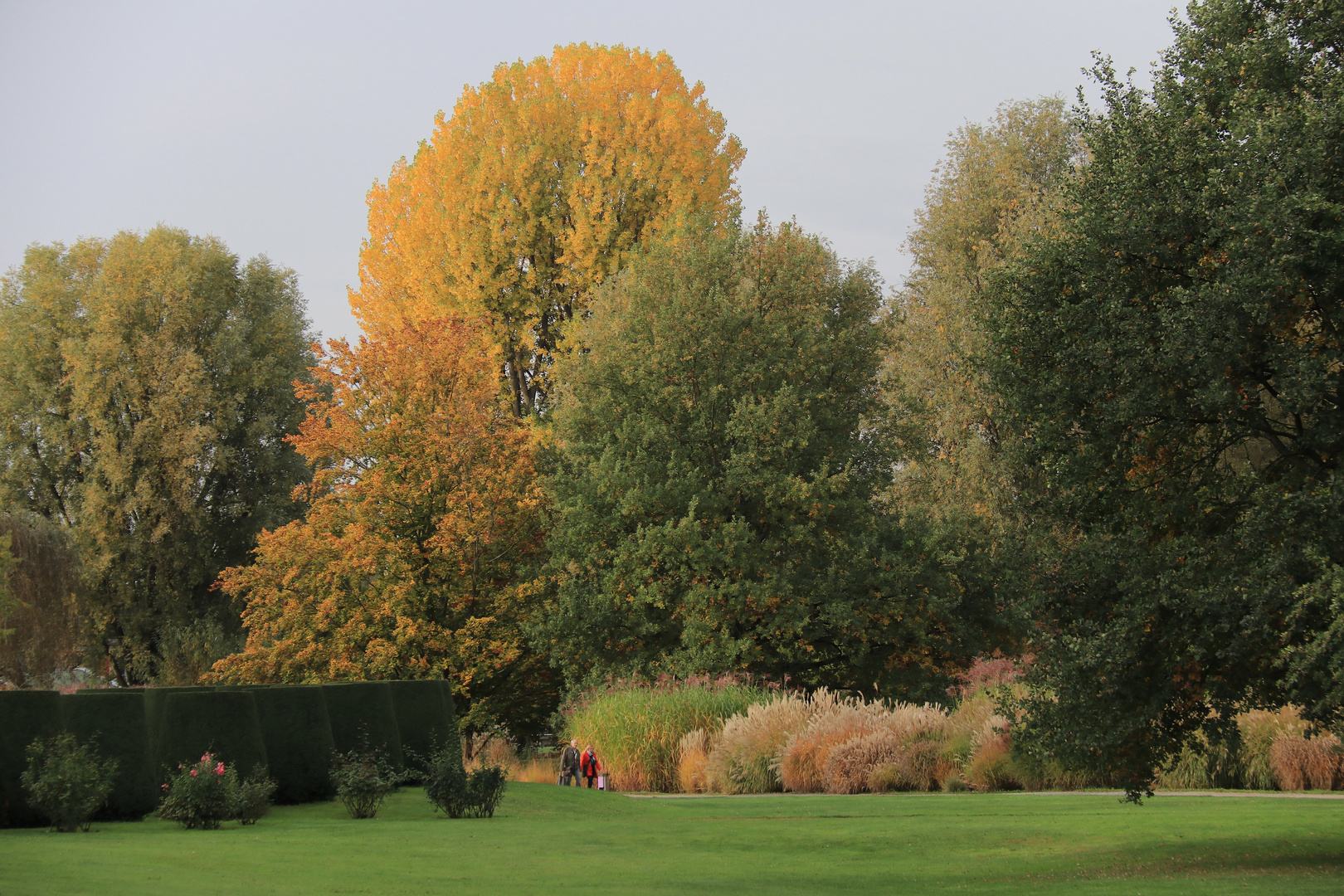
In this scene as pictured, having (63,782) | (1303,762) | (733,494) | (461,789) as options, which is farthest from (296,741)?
(1303,762)

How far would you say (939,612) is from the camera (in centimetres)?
2684

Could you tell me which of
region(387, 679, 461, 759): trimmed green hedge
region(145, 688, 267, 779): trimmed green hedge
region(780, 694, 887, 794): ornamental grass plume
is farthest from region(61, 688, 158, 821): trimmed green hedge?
region(780, 694, 887, 794): ornamental grass plume

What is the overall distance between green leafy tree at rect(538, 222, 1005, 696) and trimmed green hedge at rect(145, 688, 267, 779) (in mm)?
11712

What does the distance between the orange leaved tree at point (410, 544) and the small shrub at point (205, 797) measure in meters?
12.1

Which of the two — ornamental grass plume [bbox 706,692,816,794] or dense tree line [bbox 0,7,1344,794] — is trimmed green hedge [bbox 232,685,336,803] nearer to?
ornamental grass plume [bbox 706,692,816,794]

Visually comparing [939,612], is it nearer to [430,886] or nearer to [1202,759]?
[1202,759]

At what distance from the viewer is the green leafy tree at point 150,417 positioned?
39.3m

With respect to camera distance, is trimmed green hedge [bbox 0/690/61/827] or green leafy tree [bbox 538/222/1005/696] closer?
trimmed green hedge [bbox 0/690/61/827]

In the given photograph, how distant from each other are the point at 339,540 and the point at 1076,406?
19.2m

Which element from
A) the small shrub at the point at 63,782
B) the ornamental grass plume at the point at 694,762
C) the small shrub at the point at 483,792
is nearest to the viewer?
the small shrub at the point at 63,782

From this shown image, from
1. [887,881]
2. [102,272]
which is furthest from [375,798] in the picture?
[102,272]

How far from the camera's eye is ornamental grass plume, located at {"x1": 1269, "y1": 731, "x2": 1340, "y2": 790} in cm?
1797

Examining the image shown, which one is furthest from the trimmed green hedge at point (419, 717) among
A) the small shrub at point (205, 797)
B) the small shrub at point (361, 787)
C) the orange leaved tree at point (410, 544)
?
the small shrub at point (205, 797)

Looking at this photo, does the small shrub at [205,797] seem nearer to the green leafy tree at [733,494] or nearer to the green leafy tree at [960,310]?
the green leafy tree at [733,494]
